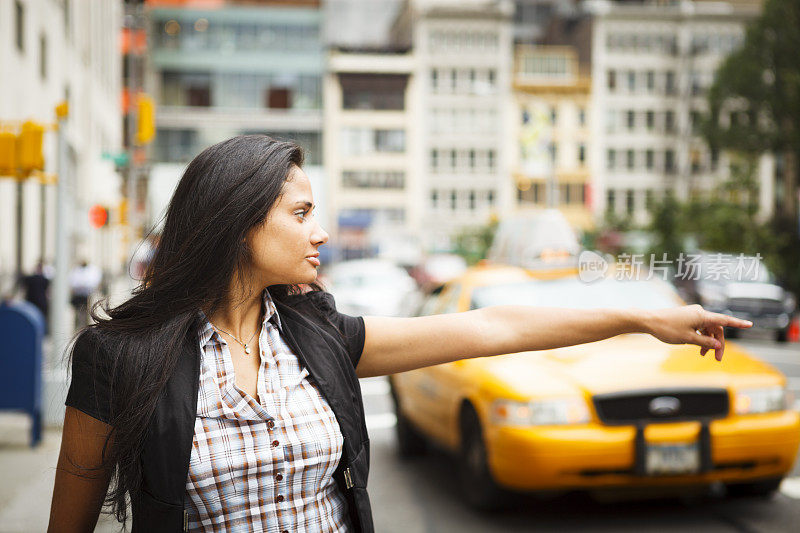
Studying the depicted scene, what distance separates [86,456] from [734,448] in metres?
3.92

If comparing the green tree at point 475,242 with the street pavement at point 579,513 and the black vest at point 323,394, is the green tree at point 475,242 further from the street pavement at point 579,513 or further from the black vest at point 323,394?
the black vest at point 323,394

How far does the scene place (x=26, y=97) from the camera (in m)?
21.4

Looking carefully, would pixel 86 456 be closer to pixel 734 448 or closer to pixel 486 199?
pixel 734 448

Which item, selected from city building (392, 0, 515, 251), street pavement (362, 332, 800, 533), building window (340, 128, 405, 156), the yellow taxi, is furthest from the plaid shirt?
building window (340, 128, 405, 156)

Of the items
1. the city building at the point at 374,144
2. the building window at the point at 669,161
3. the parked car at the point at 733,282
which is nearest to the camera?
the parked car at the point at 733,282

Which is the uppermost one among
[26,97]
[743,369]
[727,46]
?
[727,46]

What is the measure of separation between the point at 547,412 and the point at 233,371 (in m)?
3.25

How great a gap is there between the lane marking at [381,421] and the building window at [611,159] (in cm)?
6726

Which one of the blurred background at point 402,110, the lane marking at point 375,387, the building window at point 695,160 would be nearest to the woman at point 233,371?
the lane marking at point 375,387

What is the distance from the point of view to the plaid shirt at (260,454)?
195cm

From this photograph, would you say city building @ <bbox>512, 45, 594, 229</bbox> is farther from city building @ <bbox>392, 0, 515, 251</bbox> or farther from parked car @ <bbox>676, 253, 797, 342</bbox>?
parked car @ <bbox>676, 253, 797, 342</bbox>

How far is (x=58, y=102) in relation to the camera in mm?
25141

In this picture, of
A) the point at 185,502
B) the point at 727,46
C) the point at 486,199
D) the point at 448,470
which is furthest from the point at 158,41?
the point at 185,502

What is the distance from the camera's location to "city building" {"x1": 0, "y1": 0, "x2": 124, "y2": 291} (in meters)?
19.9
